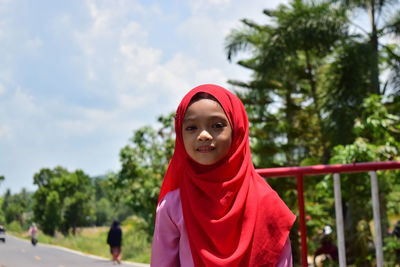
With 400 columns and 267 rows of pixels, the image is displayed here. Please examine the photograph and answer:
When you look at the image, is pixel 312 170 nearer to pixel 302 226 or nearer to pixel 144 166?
pixel 302 226

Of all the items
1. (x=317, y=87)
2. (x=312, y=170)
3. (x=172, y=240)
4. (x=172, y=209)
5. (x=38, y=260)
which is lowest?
(x=38, y=260)

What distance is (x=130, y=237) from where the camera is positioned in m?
18.9

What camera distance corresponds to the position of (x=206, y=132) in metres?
1.89

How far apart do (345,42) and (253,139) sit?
10.2ft

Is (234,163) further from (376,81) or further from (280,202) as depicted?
(376,81)

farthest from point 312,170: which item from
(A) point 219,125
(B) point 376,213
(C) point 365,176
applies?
(C) point 365,176

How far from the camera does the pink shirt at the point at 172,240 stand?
1.89 meters

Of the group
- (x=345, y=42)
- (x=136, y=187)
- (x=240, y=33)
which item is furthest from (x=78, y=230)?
(x=345, y=42)

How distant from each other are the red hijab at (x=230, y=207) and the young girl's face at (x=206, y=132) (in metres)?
0.02

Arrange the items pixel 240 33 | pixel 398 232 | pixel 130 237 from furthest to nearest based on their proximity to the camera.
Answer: pixel 130 237
pixel 240 33
pixel 398 232

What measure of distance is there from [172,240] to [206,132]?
0.39m

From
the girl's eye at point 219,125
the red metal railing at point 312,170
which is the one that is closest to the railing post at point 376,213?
the red metal railing at point 312,170

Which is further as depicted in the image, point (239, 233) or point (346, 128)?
point (346, 128)

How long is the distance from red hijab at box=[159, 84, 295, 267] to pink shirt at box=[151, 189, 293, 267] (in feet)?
0.15
